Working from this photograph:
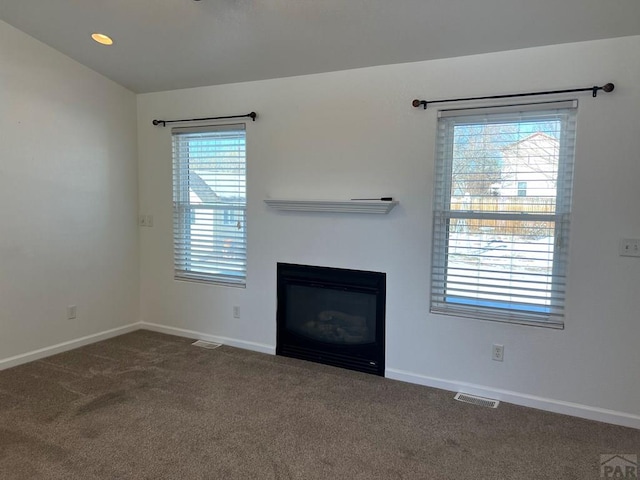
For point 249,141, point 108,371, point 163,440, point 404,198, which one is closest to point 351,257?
point 404,198

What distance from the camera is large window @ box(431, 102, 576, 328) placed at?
9.12 ft

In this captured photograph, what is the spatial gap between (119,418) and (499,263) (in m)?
2.66

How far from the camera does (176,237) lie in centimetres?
424

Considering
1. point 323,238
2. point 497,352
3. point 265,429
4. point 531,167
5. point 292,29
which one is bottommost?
point 265,429

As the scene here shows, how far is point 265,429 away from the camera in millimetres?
2537

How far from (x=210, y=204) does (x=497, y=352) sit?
274 cm

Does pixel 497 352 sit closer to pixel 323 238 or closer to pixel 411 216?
pixel 411 216

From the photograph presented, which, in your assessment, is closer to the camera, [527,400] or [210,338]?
[527,400]

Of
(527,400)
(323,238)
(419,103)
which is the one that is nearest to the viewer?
(527,400)

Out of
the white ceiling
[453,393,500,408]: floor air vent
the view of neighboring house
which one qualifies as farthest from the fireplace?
the white ceiling

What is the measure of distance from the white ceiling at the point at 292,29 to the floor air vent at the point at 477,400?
2352 mm

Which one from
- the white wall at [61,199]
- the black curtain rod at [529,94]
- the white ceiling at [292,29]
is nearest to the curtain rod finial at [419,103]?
the black curtain rod at [529,94]

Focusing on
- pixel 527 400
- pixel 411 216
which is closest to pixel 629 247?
pixel 527 400

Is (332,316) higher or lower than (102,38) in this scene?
lower
